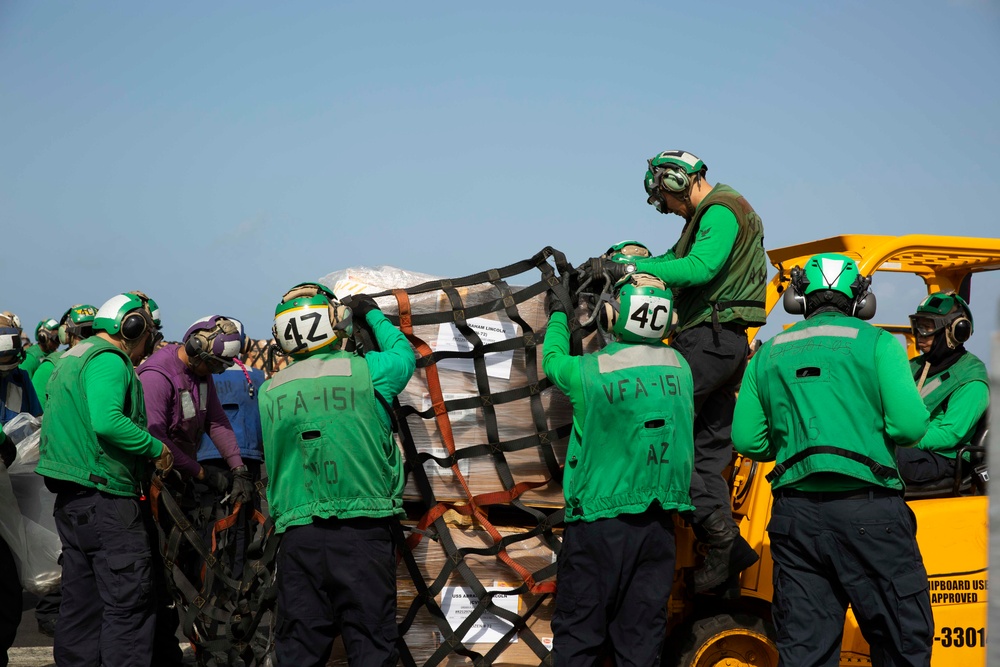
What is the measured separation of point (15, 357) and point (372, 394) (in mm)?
4945

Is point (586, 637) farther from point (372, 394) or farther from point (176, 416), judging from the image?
point (176, 416)

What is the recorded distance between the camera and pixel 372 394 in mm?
5109

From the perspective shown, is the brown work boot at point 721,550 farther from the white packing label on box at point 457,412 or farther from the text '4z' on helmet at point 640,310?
the white packing label on box at point 457,412

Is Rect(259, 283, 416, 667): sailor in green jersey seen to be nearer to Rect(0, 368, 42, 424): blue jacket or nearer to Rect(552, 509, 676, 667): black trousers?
Rect(552, 509, 676, 667): black trousers

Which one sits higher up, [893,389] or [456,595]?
[893,389]

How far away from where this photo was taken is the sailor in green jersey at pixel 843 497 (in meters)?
4.55

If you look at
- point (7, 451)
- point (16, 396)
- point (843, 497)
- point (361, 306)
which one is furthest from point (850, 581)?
point (16, 396)

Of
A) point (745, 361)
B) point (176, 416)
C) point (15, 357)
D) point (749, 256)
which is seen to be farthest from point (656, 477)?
point (15, 357)

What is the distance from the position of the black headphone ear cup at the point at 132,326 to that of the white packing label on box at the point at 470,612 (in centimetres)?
232

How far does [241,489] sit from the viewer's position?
23.1 feet

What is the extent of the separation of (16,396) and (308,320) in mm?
5228

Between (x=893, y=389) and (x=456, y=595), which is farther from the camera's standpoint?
(x=456, y=595)

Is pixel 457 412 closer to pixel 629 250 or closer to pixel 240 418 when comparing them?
pixel 629 250

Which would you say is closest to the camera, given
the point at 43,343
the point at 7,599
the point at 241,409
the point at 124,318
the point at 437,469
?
the point at 437,469
